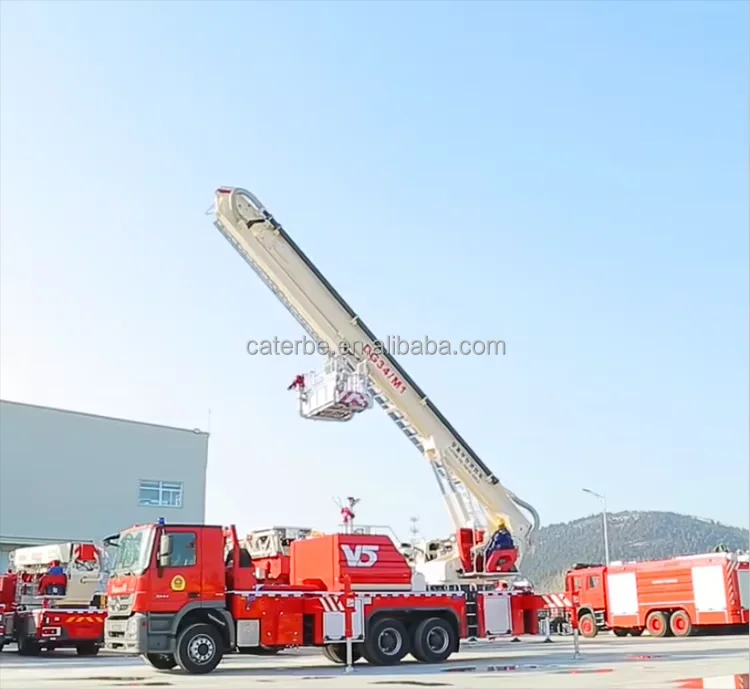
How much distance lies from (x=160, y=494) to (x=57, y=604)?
20.4 meters

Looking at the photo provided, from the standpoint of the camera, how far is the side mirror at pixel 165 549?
A: 54.0 feet

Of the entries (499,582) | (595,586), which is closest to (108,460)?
(595,586)

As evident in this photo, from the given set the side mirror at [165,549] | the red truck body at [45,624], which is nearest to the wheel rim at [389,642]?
the side mirror at [165,549]

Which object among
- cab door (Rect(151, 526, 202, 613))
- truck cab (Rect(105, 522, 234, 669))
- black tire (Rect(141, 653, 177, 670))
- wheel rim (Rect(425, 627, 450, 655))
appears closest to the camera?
truck cab (Rect(105, 522, 234, 669))

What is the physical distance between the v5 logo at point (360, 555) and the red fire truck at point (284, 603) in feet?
0.06

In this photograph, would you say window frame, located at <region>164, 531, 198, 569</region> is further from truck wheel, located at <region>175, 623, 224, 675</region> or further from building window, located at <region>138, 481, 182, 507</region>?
building window, located at <region>138, 481, 182, 507</region>

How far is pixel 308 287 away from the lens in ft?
78.2

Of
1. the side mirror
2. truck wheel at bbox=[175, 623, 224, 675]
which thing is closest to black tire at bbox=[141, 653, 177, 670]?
truck wheel at bbox=[175, 623, 224, 675]

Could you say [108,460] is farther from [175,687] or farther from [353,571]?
[175,687]

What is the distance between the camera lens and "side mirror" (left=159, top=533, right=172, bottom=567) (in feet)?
54.0

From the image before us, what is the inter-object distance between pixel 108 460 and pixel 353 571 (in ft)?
84.6

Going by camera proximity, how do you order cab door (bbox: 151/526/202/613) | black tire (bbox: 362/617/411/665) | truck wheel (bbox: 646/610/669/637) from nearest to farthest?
cab door (bbox: 151/526/202/613) < black tire (bbox: 362/617/411/665) < truck wheel (bbox: 646/610/669/637)

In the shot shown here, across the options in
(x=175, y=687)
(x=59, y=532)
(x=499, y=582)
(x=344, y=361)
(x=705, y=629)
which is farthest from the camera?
(x=59, y=532)

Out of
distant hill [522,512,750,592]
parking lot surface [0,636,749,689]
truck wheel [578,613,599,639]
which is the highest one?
distant hill [522,512,750,592]
